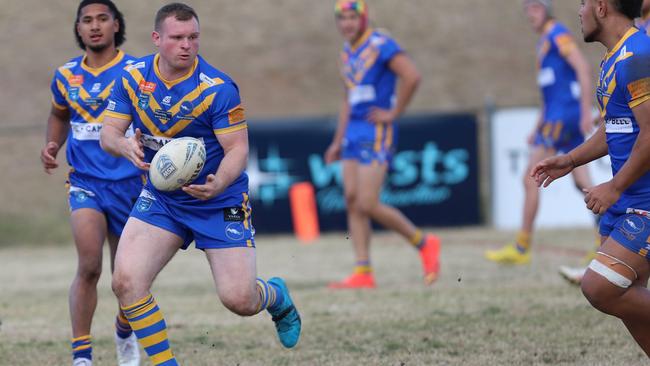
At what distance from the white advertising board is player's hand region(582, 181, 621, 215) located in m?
10.8

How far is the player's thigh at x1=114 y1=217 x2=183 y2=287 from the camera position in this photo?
5246 mm

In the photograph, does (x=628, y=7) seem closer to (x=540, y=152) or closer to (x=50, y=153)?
(x=50, y=153)

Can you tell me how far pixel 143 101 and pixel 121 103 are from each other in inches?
5.1

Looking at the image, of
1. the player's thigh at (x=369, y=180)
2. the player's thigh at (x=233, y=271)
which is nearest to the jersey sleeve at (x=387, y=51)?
the player's thigh at (x=369, y=180)

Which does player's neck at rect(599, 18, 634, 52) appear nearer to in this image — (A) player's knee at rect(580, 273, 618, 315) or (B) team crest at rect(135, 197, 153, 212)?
(A) player's knee at rect(580, 273, 618, 315)

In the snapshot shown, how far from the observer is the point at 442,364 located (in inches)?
238

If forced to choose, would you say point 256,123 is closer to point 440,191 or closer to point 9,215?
point 440,191

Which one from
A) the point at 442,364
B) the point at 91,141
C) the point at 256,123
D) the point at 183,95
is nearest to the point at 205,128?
the point at 183,95

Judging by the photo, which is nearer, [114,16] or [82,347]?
[82,347]

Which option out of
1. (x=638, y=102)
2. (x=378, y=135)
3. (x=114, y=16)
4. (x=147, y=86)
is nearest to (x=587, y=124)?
(x=378, y=135)

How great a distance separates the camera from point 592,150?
5.29 m

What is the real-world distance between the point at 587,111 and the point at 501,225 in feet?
21.1

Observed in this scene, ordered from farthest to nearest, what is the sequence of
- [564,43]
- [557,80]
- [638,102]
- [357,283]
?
[557,80] → [564,43] → [357,283] → [638,102]

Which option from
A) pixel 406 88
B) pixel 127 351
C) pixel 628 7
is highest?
pixel 628 7
